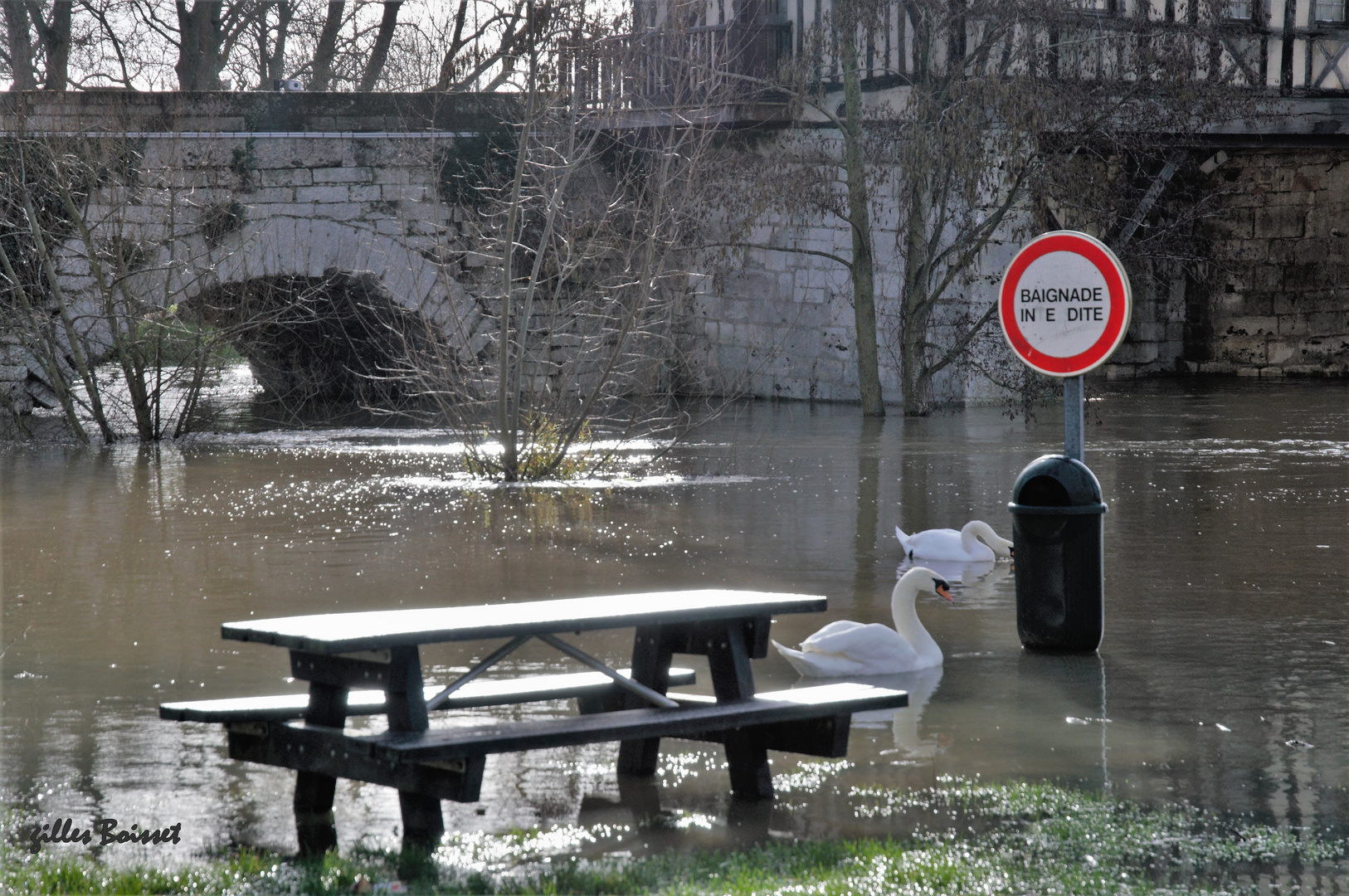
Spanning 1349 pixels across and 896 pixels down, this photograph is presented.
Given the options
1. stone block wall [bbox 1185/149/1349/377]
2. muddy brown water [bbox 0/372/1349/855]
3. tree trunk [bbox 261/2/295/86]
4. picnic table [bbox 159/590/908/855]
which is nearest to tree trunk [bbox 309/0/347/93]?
tree trunk [bbox 261/2/295/86]

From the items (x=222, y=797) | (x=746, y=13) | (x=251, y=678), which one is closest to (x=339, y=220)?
(x=746, y=13)

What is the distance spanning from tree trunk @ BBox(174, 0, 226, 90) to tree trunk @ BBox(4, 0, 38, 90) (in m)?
2.35

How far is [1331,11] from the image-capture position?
1919 centimetres

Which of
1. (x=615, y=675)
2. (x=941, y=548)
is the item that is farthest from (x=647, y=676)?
(x=941, y=548)

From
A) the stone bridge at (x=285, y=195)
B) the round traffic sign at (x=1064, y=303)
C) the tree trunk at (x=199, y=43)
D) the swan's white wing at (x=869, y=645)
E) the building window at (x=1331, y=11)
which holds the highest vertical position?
the tree trunk at (x=199, y=43)

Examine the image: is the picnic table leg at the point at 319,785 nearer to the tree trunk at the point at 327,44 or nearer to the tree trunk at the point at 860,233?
the tree trunk at the point at 860,233

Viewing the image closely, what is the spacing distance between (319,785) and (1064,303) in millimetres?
3399

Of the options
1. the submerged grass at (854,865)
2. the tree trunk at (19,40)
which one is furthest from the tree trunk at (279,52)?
the submerged grass at (854,865)

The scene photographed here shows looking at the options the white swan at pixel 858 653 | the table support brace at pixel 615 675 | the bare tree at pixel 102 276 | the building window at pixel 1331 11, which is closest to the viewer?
the table support brace at pixel 615 675

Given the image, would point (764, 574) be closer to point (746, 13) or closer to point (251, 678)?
point (251, 678)

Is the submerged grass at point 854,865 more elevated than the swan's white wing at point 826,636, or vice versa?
the swan's white wing at point 826,636

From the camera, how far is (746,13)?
18.2 m
